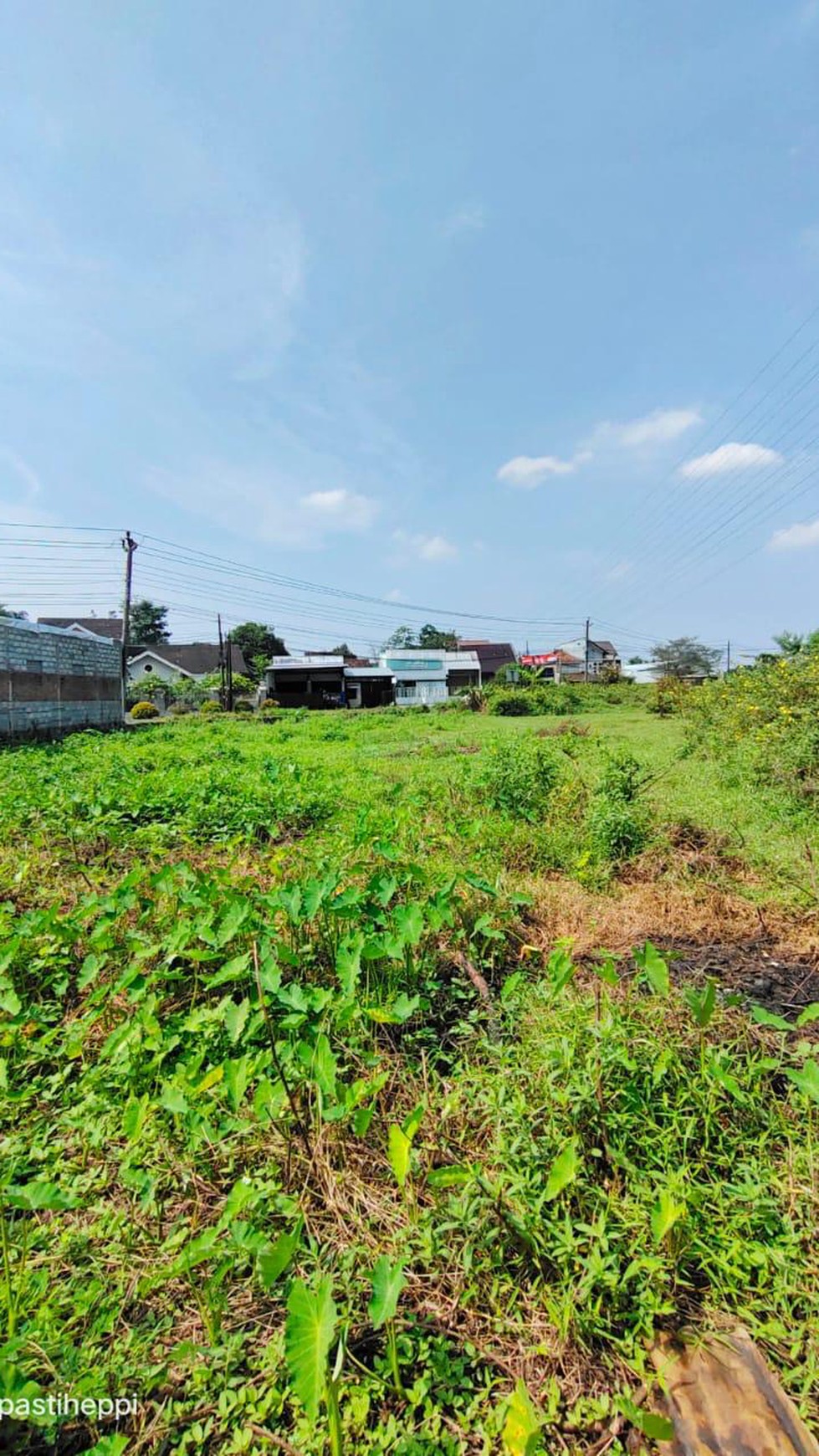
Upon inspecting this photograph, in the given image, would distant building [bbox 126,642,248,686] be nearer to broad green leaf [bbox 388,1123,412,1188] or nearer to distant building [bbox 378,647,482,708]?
distant building [bbox 378,647,482,708]

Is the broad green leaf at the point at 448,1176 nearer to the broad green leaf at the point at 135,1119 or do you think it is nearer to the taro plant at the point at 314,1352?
the taro plant at the point at 314,1352

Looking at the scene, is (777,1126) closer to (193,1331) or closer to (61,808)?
(193,1331)

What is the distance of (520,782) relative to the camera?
18.0 feet

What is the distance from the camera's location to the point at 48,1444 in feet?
3.94

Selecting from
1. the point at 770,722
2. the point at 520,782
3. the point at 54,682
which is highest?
the point at 54,682

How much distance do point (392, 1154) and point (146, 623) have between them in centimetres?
6220

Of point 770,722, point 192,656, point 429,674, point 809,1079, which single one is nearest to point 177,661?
point 192,656

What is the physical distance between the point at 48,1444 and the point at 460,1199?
39.3 inches

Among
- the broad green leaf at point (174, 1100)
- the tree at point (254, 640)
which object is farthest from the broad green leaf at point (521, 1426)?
the tree at point (254, 640)

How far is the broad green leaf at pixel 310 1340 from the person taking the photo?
1.11 m

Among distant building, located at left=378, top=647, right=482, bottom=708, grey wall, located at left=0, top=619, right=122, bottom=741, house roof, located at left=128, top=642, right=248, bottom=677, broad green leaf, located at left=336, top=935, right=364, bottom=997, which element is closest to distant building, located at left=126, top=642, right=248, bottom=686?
house roof, located at left=128, top=642, right=248, bottom=677

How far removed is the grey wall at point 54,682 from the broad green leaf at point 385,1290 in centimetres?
1332

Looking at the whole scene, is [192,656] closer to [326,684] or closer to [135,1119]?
[326,684]

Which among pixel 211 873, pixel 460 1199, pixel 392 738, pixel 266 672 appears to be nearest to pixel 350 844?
pixel 211 873
